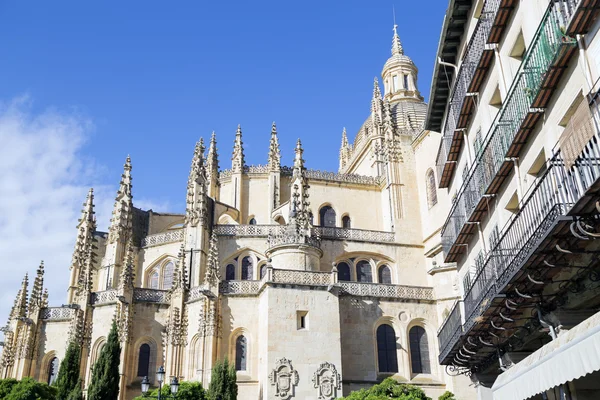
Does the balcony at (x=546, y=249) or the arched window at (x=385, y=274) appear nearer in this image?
the balcony at (x=546, y=249)

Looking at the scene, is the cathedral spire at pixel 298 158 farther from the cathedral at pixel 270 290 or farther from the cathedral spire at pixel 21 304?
the cathedral spire at pixel 21 304

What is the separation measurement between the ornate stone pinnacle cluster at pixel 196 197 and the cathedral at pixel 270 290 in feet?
0.26

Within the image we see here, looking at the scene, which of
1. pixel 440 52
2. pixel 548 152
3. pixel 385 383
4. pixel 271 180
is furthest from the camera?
pixel 271 180

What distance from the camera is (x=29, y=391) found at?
2591cm

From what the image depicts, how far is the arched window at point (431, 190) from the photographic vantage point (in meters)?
36.8

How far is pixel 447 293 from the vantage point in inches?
1234

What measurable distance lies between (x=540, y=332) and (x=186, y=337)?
67.6 ft

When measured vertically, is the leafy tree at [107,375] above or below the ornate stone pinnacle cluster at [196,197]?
below

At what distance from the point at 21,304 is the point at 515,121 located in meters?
29.8

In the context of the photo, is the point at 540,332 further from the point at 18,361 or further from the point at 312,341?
the point at 18,361

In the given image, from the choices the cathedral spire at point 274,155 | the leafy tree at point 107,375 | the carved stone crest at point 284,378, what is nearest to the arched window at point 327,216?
the cathedral spire at point 274,155

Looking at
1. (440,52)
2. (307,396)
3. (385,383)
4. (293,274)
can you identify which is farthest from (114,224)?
(440,52)

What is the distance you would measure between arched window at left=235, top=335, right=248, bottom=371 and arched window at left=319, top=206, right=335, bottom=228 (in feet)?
44.2

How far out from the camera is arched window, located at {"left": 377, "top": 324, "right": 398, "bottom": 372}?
99.4 ft
